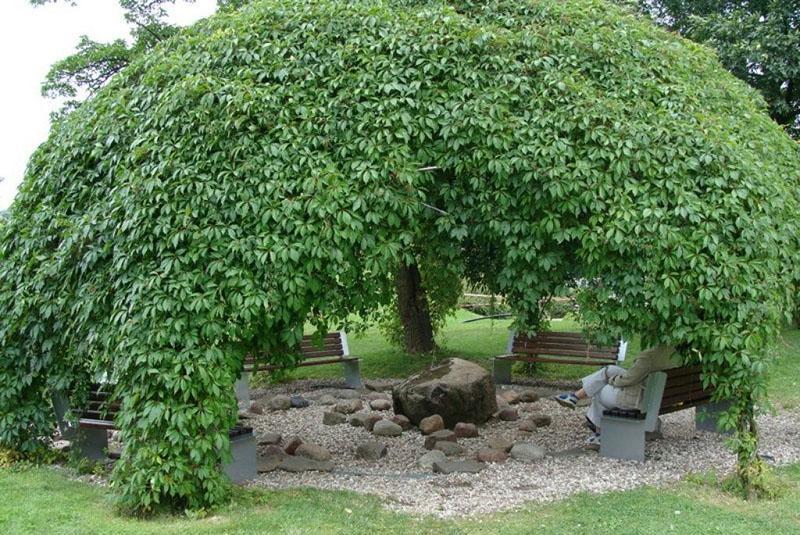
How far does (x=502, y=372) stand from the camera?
12641mm

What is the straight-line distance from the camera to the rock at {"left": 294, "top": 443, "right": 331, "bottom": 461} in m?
8.14

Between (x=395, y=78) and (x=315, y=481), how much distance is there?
385cm

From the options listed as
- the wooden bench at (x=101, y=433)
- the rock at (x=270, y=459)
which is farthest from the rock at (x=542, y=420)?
the wooden bench at (x=101, y=433)

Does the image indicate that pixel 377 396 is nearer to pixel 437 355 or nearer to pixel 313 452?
pixel 437 355

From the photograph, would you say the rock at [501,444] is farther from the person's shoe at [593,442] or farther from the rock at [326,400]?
the rock at [326,400]

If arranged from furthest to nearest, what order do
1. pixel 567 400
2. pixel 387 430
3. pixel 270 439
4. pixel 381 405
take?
pixel 567 400 → pixel 381 405 → pixel 387 430 → pixel 270 439

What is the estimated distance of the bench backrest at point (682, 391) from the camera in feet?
25.6

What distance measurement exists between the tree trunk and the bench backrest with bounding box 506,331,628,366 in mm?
2237

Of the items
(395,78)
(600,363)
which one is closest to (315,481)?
(395,78)

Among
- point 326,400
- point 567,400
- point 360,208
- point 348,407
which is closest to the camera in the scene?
point 360,208

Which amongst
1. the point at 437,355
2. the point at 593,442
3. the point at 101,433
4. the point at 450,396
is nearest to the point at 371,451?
the point at 450,396

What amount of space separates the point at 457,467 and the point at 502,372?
16.8ft

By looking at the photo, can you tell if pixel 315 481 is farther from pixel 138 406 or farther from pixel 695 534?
pixel 695 534

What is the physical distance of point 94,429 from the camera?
7648 millimetres
